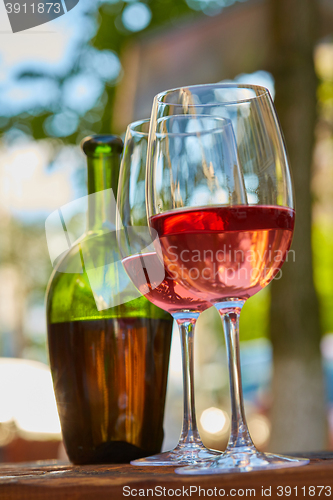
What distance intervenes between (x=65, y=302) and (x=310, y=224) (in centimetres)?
279

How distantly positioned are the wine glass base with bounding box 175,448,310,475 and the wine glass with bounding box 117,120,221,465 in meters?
0.12

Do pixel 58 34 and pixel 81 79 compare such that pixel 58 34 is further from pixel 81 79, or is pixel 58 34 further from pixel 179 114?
pixel 179 114

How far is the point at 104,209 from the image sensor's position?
107cm

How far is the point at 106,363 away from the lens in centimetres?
93

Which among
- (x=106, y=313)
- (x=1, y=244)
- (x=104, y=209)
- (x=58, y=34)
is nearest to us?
(x=106, y=313)

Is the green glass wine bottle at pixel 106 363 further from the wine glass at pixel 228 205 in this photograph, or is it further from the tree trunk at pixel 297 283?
the tree trunk at pixel 297 283

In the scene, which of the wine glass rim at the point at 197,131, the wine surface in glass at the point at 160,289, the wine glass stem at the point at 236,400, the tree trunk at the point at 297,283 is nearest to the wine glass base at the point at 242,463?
the wine glass stem at the point at 236,400

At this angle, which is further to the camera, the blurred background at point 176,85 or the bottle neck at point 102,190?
the blurred background at point 176,85

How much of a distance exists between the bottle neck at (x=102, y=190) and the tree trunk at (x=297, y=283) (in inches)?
95.3

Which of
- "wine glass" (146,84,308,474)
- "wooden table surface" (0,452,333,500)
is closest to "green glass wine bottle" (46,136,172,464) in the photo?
"wine glass" (146,84,308,474)

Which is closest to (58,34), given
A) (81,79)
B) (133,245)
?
(81,79)

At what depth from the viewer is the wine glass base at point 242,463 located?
0.60 m

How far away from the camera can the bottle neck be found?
107cm

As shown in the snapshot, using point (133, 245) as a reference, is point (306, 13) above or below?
above
